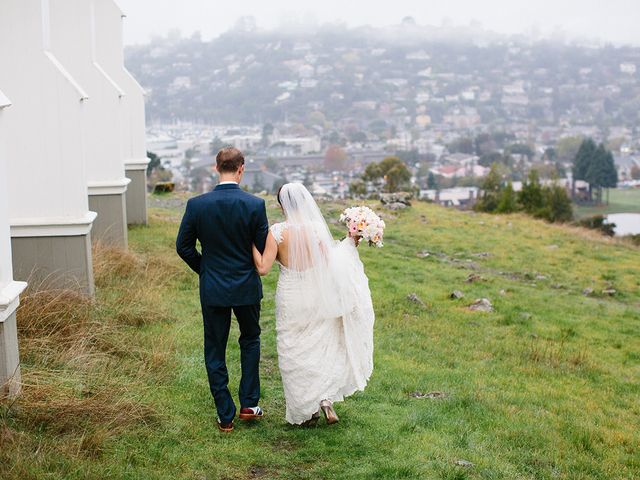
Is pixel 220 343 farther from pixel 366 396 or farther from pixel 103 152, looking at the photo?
pixel 103 152

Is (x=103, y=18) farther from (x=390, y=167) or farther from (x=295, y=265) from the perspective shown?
(x=390, y=167)

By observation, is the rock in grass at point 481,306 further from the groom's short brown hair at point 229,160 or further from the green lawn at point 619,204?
the green lawn at point 619,204

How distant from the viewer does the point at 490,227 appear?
89.4ft

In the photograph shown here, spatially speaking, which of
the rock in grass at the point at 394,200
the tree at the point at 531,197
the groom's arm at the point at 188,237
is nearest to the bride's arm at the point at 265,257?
the groom's arm at the point at 188,237

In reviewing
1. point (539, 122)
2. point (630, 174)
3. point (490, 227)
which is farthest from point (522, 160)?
point (490, 227)

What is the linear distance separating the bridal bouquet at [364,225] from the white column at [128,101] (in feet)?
38.4

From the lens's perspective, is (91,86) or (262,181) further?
(262,181)

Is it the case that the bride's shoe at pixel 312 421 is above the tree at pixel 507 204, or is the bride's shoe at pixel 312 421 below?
above

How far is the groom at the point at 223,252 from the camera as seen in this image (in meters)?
6.80

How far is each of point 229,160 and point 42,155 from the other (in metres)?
3.98

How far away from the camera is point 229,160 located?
6812mm

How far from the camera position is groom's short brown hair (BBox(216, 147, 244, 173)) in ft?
22.4

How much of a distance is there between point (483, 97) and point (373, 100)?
90.3 feet

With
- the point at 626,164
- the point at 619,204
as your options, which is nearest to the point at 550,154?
the point at 626,164
